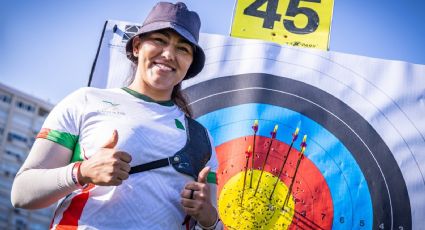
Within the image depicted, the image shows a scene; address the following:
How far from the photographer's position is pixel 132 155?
35.7 inches

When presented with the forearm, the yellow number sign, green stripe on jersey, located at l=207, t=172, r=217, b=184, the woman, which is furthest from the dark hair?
the yellow number sign

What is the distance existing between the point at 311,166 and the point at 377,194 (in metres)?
0.27

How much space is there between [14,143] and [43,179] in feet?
91.1

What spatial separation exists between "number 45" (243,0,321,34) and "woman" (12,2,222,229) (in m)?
0.84

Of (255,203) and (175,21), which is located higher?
(175,21)

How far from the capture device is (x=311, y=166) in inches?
66.1

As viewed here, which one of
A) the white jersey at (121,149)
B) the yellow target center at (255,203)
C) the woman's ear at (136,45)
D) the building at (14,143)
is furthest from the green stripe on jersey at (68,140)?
the building at (14,143)

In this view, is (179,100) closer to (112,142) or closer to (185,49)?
(185,49)

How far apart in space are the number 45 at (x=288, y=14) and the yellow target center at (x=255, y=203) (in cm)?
68

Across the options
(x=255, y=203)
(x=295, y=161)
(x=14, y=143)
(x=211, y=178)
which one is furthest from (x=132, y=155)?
(x=14, y=143)

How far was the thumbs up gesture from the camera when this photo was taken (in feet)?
2.52

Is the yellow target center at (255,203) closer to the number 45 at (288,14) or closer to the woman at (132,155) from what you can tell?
the woman at (132,155)

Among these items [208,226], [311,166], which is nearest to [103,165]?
[208,226]

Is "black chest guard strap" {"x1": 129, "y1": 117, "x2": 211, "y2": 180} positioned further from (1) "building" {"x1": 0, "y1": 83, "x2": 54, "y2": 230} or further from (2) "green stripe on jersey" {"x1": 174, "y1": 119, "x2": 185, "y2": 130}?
(1) "building" {"x1": 0, "y1": 83, "x2": 54, "y2": 230}
